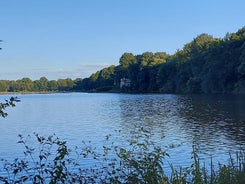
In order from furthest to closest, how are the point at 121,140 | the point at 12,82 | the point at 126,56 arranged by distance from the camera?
the point at 12,82
the point at 126,56
the point at 121,140

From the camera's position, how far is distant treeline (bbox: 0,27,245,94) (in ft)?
242

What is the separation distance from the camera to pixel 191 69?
92.4 m

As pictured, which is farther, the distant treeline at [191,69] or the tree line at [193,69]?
the distant treeline at [191,69]

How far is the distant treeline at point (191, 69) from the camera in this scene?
2899 inches

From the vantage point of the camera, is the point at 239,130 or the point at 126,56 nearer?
the point at 239,130

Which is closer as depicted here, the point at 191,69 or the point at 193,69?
the point at 193,69

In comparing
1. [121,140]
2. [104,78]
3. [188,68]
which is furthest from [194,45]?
[121,140]

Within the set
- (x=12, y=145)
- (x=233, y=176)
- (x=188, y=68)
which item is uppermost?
(x=188, y=68)

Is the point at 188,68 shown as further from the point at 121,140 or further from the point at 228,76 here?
the point at 121,140

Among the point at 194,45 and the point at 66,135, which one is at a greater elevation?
the point at 194,45

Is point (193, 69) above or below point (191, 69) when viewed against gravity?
below

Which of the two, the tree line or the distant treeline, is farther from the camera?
the distant treeline

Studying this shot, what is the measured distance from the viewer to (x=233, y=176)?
20.1ft

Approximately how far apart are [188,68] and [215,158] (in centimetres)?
8133
